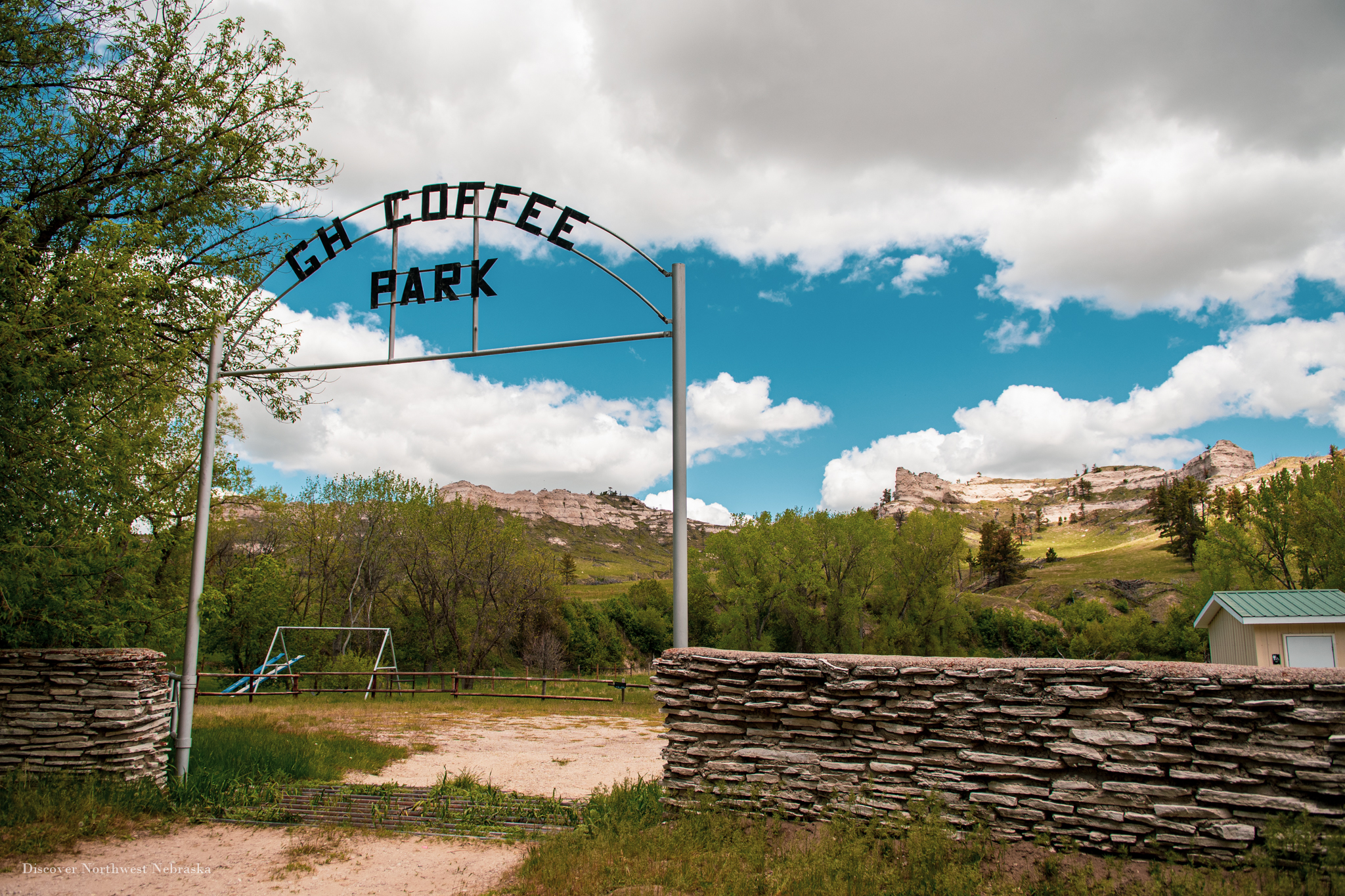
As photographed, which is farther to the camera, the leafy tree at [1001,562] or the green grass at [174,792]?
the leafy tree at [1001,562]

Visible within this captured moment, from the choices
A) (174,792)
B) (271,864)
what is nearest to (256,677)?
(174,792)

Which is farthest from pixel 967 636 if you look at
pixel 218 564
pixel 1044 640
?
pixel 218 564

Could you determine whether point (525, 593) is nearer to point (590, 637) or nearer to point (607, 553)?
point (590, 637)

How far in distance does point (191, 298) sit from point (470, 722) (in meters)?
10.6

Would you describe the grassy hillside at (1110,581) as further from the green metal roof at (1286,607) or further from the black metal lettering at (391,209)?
the black metal lettering at (391,209)

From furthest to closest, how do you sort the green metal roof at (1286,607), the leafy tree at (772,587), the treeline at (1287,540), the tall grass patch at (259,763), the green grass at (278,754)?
the leafy tree at (772,587) → the treeline at (1287,540) → the green metal roof at (1286,607) → the green grass at (278,754) → the tall grass patch at (259,763)

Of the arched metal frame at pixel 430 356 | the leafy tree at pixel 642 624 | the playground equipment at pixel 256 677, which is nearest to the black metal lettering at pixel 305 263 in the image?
the arched metal frame at pixel 430 356

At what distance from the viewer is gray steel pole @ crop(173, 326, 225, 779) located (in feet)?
27.0

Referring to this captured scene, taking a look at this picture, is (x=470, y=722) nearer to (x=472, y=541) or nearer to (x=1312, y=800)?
(x=1312, y=800)

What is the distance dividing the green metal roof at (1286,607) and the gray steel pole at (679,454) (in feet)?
47.9

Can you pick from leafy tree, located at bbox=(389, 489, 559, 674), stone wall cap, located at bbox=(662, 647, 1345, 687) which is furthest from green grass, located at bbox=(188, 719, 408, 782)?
leafy tree, located at bbox=(389, 489, 559, 674)

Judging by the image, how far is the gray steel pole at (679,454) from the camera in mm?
7371

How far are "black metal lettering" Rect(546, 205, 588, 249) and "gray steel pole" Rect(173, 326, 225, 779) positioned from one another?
4.41m

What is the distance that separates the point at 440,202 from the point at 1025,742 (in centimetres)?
877
